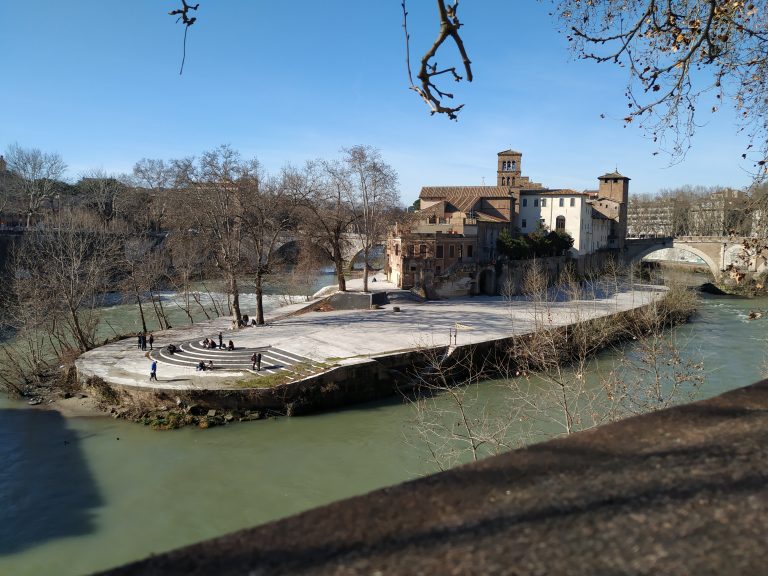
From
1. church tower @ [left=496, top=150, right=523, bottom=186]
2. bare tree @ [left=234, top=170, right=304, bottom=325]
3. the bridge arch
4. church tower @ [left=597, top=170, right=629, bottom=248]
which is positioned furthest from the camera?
church tower @ [left=597, top=170, right=629, bottom=248]

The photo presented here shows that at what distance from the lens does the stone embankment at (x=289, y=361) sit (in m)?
17.6

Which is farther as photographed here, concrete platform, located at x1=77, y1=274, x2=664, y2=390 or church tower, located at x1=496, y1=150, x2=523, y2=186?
church tower, located at x1=496, y1=150, x2=523, y2=186

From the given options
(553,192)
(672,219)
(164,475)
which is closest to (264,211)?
(164,475)

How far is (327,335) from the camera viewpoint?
24219 mm

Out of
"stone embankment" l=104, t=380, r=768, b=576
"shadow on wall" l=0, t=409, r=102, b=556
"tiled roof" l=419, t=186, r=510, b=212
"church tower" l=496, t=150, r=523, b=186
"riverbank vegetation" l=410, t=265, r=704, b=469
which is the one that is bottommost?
"shadow on wall" l=0, t=409, r=102, b=556

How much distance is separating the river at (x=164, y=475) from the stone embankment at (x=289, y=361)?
34.7 inches

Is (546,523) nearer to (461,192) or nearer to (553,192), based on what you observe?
(461,192)

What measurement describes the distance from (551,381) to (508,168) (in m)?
52.2

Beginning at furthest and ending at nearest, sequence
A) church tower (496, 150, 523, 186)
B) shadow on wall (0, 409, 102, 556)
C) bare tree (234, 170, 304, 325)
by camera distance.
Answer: church tower (496, 150, 523, 186), bare tree (234, 170, 304, 325), shadow on wall (0, 409, 102, 556)

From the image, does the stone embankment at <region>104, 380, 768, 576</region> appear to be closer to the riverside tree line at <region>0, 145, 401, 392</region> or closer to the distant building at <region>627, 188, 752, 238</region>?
the riverside tree line at <region>0, 145, 401, 392</region>

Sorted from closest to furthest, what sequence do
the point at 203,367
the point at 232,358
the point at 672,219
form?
the point at 203,367 → the point at 232,358 → the point at 672,219

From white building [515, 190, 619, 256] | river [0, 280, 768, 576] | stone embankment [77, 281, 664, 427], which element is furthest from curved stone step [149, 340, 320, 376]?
white building [515, 190, 619, 256]

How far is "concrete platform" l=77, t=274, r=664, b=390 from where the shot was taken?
1898 centimetres

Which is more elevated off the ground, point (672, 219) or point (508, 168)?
point (508, 168)
